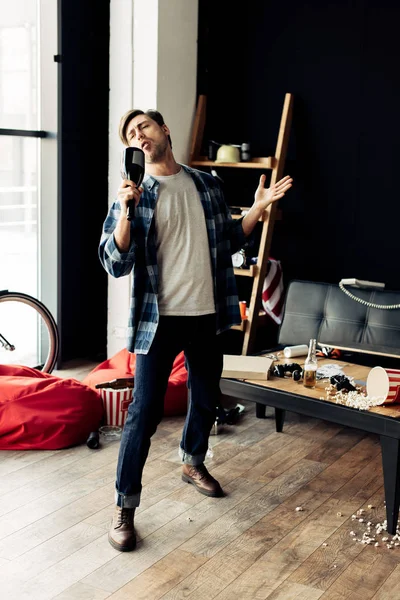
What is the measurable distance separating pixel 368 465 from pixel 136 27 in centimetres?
314

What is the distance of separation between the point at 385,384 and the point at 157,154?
1373 millimetres

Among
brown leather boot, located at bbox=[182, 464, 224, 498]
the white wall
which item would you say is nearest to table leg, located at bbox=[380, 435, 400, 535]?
brown leather boot, located at bbox=[182, 464, 224, 498]

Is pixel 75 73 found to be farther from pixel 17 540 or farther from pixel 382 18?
pixel 17 540

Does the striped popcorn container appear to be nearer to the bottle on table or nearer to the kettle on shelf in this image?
the bottle on table

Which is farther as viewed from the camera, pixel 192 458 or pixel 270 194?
pixel 192 458

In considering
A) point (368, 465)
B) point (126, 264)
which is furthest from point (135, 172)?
point (368, 465)

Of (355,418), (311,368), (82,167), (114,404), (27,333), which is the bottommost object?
(114,404)

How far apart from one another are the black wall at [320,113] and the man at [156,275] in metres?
2.20

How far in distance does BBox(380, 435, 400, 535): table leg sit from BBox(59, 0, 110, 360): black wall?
291cm

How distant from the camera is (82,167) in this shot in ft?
17.9

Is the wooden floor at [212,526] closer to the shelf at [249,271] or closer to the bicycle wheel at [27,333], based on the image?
the bicycle wheel at [27,333]

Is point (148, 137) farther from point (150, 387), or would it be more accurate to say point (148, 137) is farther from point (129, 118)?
point (150, 387)

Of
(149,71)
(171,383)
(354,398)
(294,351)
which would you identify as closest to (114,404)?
(171,383)

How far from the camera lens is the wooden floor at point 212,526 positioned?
8.98ft
